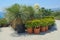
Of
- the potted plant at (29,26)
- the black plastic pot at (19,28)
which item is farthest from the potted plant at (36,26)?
the black plastic pot at (19,28)

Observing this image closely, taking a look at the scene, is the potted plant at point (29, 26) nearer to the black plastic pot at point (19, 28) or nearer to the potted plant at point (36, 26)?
the potted plant at point (36, 26)

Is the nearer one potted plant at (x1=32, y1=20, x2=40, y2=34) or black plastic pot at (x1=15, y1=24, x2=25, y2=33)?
potted plant at (x1=32, y1=20, x2=40, y2=34)

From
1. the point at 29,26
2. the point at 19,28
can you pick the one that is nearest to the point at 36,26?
the point at 29,26

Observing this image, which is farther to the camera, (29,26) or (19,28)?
(19,28)

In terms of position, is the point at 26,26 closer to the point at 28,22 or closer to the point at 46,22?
the point at 28,22

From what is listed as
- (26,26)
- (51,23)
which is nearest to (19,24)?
(26,26)

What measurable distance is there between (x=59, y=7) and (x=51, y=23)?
7645 mm

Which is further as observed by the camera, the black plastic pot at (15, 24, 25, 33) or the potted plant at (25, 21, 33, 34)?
the black plastic pot at (15, 24, 25, 33)

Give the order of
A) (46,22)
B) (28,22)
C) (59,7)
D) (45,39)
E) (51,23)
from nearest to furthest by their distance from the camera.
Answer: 1. (45,39)
2. (28,22)
3. (46,22)
4. (51,23)
5. (59,7)

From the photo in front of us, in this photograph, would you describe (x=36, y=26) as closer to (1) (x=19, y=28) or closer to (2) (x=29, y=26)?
(2) (x=29, y=26)

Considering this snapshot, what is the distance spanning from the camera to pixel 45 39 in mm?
6617

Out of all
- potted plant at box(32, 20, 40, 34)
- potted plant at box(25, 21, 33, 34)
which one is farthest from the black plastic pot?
potted plant at box(32, 20, 40, 34)

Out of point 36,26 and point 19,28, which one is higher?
point 36,26

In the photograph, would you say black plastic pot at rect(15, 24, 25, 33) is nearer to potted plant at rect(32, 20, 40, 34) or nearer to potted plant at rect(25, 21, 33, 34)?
potted plant at rect(25, 21, 33, 34)
